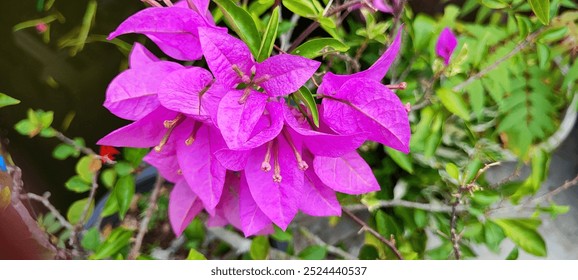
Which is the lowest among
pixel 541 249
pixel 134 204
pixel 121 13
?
pixel 134 204

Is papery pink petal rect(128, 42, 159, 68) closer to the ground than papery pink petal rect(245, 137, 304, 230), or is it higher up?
higher up

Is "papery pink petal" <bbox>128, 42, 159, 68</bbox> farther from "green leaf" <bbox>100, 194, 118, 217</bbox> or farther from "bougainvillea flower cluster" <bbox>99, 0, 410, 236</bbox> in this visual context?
"green leaf" <bbox>100, 194, 118, 217</bbox>

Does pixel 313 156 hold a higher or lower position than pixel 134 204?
higher

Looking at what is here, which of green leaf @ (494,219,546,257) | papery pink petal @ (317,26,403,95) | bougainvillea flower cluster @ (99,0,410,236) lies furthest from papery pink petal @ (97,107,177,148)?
green leaf @ (494,219,546,257)

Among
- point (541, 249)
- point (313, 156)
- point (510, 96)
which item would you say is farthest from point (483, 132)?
point (313, 156)

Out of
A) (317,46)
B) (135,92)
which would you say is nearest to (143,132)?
(135,92)

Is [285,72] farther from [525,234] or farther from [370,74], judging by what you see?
[525,234]
